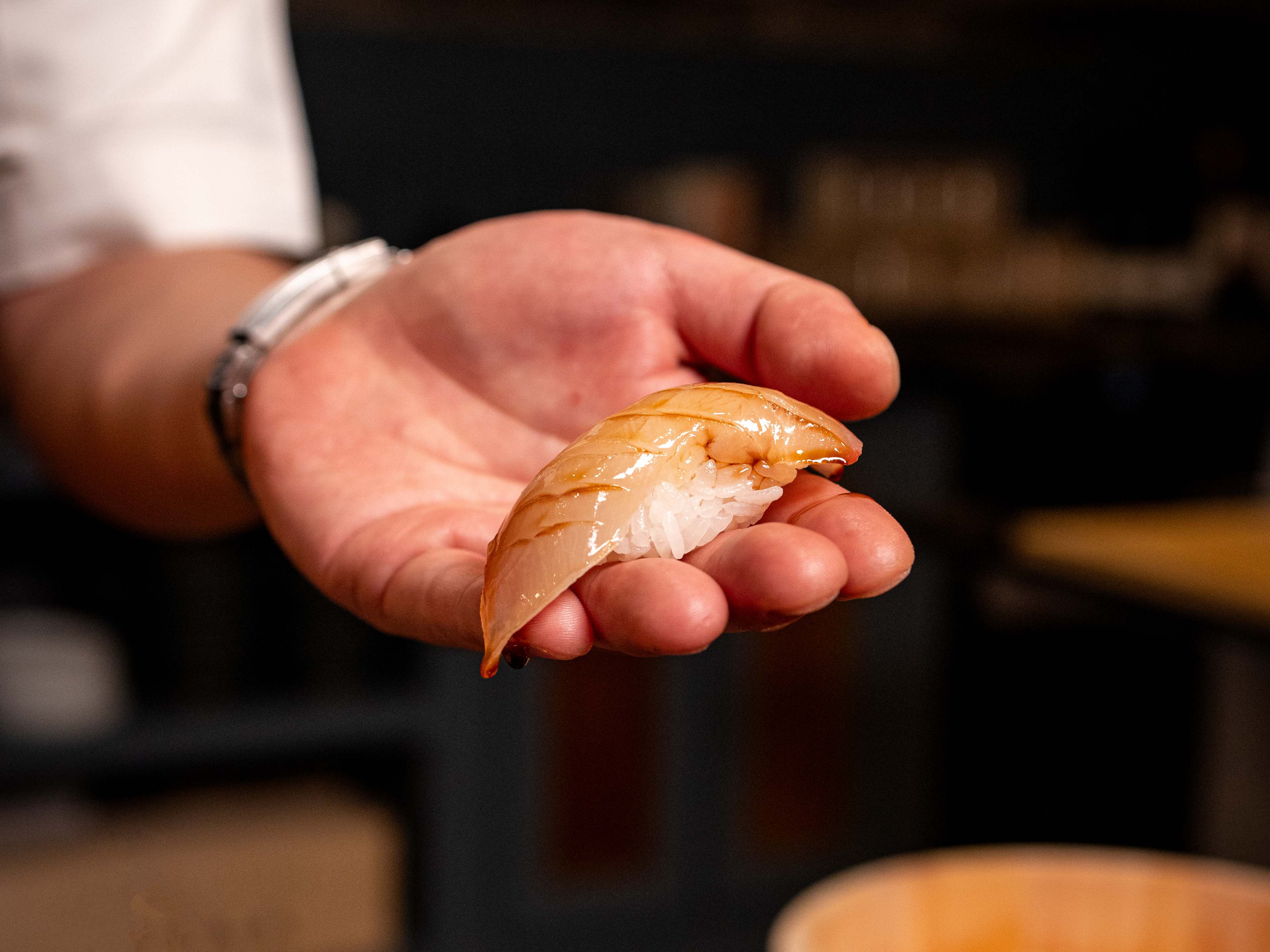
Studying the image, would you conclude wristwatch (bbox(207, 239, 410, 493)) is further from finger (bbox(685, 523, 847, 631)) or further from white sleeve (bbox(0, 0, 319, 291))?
finger (bbox(685, 523, 847, 631))

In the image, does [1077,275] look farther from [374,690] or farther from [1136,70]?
[374,690]

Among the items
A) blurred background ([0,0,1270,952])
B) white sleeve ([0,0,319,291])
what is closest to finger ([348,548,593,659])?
white sleeve ([0,0,319,291])

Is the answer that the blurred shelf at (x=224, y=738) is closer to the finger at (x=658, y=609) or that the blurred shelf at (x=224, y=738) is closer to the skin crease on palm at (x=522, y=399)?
the skin crease on palm at (x=522, y=399)

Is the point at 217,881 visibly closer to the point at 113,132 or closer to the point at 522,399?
the point at 113,132

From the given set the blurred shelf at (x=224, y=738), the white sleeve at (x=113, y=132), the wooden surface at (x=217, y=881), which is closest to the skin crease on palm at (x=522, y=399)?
the white sleeve at (x=113, y=132)

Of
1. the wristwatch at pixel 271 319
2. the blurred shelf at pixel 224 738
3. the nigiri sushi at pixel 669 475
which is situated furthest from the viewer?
the blurred shelf at pixel 224 738

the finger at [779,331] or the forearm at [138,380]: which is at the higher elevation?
the finger at [779,331]

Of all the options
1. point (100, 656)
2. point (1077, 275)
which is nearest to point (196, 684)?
point (100, 656)
